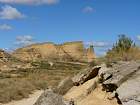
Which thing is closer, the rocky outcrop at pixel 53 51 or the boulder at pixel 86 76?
the boulder at pixel 86 76

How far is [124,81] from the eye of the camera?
2027cm

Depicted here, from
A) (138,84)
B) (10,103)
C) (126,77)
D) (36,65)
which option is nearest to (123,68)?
(126,77)

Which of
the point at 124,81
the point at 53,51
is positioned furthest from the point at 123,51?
the point at 53,51

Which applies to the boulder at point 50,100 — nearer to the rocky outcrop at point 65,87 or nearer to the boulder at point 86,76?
the boulder at point 86,76

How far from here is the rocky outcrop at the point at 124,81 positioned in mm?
18016

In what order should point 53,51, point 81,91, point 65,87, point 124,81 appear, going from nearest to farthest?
1. point 124,81
2. point 81,91
3. point 65,87
4. point 53,51

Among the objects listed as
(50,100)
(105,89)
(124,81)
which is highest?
(124,81)

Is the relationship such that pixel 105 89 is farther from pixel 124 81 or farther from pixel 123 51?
pixel 123 51

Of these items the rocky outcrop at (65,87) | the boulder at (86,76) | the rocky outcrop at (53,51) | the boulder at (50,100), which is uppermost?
the rocky outcrop at (53,51)

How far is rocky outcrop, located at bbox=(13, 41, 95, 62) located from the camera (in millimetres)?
67762

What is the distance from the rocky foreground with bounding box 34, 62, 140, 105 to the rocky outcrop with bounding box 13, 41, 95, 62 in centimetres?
3902

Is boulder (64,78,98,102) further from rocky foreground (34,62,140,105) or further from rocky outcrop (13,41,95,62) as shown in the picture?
rocky outcrop (13,41,95,62)

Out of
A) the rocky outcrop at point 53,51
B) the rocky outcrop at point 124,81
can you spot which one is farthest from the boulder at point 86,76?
the rocky outcrop at point 53,51

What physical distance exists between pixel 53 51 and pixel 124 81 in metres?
55.4
